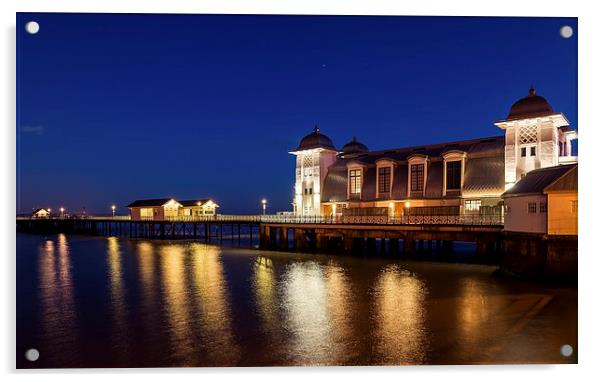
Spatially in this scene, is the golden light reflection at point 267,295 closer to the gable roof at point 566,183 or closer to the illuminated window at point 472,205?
the gable roof at point 566,183

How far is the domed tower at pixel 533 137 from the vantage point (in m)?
27.9

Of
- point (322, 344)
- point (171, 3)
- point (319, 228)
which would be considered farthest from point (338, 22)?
point (319, 228)

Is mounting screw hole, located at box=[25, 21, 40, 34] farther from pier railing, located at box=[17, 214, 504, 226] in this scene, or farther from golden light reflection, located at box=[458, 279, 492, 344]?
pier railing, located at box=[17, 214, 504, 226]

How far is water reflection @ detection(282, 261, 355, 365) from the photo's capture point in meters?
11.1

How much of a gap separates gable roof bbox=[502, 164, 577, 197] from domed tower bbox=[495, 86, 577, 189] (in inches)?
262

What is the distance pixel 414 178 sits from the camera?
3478cm

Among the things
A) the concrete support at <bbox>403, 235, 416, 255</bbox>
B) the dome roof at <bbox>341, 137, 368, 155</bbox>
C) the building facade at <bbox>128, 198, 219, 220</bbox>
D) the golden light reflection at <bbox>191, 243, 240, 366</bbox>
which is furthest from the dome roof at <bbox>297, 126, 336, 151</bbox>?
the building facade at <bbox>128, 198, 219, 220</bbox>

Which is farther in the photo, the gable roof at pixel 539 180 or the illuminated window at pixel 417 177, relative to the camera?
the illuminated window at pixel 417 177

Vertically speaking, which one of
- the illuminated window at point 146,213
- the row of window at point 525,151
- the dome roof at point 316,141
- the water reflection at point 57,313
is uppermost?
the dome roof at point 316,141

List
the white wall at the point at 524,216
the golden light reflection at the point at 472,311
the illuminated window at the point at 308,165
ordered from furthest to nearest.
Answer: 1. the illuminated window at the point at 308,165
2. the white wall at the point at 524,216
3. the golden light reflection at the point at 472,311

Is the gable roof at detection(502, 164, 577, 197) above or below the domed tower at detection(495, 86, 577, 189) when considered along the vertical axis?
below

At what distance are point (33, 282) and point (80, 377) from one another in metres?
15.0

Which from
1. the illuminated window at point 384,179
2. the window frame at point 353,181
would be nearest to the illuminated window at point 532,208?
the illuminated window at point 384,179

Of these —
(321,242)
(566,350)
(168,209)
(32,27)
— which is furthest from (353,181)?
(168,209)
